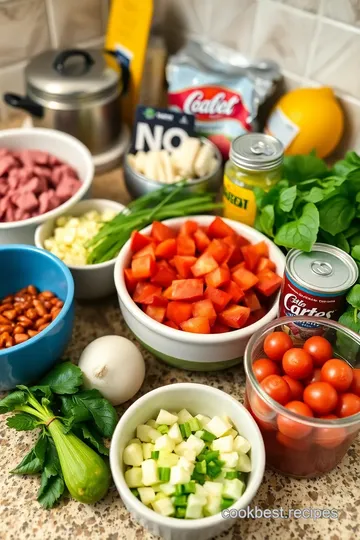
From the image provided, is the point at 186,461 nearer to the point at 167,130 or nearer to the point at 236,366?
the point at 236,366

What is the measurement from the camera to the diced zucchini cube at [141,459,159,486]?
Result: 66 cm

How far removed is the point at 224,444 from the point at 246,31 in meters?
0.96

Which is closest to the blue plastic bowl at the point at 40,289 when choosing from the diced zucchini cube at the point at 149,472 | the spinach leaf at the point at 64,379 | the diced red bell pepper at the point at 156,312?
the spinach leaf at the point at 64,379

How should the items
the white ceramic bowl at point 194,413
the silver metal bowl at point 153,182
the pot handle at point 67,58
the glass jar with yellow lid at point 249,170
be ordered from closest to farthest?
the white ceramic bowl at point 194,413, the glass jar with yellow lid at point 249,170, the silver metal bowl at point 153,182, the pot handle at point 67,58

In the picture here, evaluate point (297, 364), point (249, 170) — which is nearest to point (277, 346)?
point (297, 364)

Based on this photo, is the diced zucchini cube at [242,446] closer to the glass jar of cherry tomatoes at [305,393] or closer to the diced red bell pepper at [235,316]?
the glass jar of cherry tomatoes at [305,393]

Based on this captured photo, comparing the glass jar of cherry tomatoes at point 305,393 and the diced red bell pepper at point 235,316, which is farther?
the diced red bell pepper at point 235,316

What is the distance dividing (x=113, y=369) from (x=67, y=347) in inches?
6.0

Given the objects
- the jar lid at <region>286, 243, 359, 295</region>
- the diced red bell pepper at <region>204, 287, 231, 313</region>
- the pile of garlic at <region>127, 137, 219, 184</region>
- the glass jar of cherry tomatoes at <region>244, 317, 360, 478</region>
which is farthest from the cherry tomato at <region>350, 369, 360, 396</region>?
the pile of garlic at <region>127, 137, 219, 184</region>

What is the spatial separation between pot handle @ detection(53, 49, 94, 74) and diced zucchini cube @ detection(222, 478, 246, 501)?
3.09 ft

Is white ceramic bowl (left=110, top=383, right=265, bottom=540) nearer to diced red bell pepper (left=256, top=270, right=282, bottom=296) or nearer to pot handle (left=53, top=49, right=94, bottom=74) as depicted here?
diced red bell pepper (left=256, top=270, right=282, bottom=296)

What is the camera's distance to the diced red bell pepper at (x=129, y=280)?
87 centimetres

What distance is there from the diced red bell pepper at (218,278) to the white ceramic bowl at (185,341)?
0.09m

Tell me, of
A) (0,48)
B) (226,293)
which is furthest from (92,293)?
(0,48)
